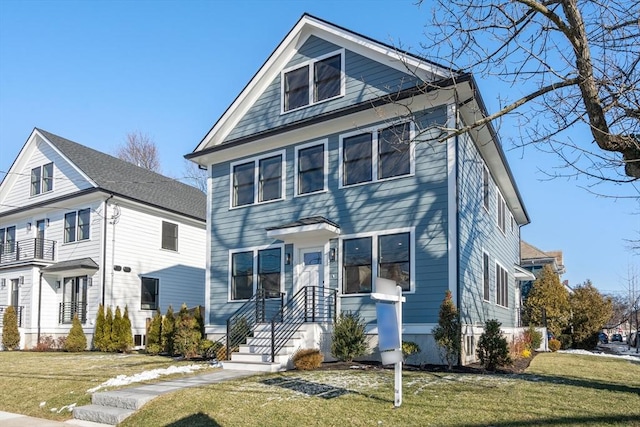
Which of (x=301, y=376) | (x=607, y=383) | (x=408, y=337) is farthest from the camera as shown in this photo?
(x=408, y=337)

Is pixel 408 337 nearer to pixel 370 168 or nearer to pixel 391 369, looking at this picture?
pixel 391 369

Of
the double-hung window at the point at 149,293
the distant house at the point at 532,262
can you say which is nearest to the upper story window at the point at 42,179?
the double-hung window at the point at 149,293

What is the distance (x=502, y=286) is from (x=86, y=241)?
629 inches

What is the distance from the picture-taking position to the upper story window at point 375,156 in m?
13.3

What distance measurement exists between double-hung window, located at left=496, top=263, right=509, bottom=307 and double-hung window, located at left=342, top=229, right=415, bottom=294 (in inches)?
248

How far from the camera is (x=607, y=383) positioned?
30.6ft

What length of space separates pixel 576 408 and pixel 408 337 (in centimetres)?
579

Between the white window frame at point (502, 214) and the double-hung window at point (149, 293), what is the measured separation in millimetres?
14117

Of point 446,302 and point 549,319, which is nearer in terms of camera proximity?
point 446,302

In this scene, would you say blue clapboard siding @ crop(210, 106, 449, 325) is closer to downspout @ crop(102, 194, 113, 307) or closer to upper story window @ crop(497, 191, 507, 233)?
downspout @ crop(102, 194, 113, 307)

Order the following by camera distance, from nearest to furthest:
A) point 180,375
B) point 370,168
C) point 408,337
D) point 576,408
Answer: point 576,408 → point 180,375 → point 408,337 → point 370,168

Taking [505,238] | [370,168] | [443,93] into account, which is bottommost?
[505,238]

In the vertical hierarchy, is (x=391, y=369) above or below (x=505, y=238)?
below

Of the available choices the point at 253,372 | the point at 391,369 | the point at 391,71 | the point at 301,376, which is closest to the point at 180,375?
the point at 253,372
